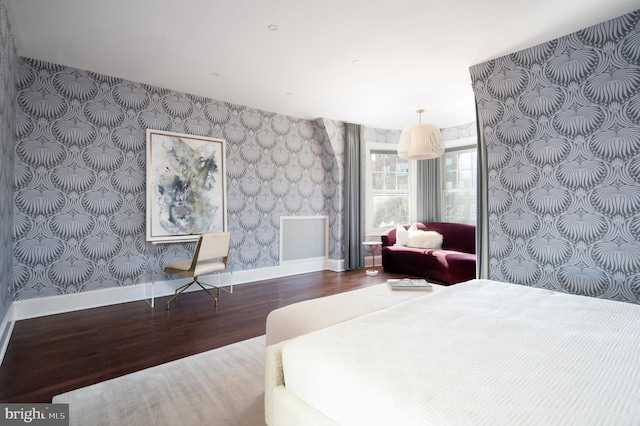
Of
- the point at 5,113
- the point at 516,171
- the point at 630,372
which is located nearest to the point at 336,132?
the point at 516,171

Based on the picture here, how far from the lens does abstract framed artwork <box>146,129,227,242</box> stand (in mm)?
4008

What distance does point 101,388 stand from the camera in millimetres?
1919

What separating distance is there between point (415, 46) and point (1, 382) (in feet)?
13.3

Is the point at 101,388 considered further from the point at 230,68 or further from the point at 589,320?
the point at 230,68

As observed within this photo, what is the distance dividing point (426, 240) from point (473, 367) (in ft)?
15.3

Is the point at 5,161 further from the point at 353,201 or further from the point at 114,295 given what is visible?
the point at 353,201

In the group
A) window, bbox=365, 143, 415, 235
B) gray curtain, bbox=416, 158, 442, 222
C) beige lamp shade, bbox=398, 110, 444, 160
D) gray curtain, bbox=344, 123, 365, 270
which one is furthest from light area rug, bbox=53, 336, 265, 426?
gray curtain, bbox=416, 158, 442, 222

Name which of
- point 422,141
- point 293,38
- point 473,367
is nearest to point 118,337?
point 473,367

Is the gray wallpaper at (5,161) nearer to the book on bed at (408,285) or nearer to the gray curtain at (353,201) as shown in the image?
the book on bed at (408,285)

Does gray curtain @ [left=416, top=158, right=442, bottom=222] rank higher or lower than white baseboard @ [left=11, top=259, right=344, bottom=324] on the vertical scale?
higher

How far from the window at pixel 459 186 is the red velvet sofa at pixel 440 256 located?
1.57 feet

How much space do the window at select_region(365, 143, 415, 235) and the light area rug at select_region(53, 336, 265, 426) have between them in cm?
445

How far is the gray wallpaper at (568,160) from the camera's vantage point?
257 centimetres

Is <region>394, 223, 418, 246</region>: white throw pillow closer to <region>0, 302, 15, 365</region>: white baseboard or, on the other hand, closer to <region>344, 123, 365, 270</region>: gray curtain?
<region>344, 123, 365, 270</region>: gray curtain
